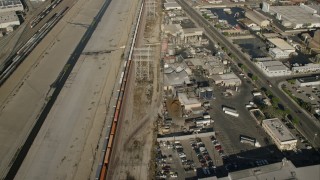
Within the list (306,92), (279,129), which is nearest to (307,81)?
(306,92)

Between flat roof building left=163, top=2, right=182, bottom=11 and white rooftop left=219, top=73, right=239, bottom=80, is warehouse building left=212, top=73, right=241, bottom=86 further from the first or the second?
flat roof building left=163, top=2, right=182, bottom=11

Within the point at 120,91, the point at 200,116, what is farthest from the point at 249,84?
the point at 120,91

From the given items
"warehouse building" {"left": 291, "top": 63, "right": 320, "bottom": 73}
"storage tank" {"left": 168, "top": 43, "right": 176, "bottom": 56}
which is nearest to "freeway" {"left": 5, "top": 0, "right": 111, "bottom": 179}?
"storage tank" {"left": 168, "top": 43, "right": 176, "bottom": 56}

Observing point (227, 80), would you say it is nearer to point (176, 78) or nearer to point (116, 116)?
point (176, 78)

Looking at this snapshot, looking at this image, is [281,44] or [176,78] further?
[281,44]

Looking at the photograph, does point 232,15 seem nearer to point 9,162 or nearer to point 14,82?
point 14,82

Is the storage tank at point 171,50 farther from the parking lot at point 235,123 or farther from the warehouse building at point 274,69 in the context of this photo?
the warehouse building at point 274,69

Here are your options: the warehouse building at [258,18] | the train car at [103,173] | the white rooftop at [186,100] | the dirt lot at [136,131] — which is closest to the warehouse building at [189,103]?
the white rooftop at [186,100]
